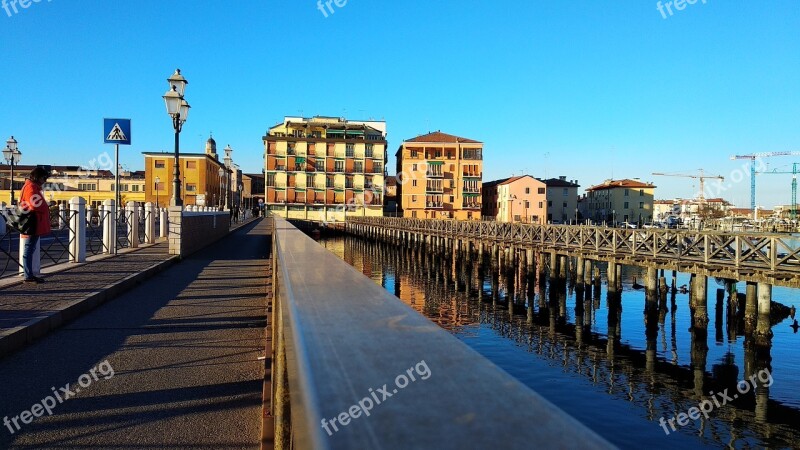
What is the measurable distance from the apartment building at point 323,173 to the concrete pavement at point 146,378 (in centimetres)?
7465

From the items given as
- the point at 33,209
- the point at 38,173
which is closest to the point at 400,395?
the point at 33,209

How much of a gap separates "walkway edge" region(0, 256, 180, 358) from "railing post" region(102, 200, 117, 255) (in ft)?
16.8

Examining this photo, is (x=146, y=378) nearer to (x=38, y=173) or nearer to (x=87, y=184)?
(x=38, y=173)

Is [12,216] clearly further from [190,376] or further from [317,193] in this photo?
[317,193]

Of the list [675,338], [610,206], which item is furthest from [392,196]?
[675,338]

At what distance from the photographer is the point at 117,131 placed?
14797 millimetres

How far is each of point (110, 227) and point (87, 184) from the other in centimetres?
8543

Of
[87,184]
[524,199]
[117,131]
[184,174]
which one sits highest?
[184,174]

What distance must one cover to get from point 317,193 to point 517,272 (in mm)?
55566

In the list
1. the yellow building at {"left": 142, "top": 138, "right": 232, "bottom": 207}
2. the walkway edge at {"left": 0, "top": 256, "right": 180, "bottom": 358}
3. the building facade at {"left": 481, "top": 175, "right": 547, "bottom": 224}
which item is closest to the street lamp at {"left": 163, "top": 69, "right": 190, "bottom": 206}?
the walkway edge at {"left": 0, "top": 256, "right": 180, "bottom": 358}

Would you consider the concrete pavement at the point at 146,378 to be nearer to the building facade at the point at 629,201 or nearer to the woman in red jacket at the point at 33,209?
the woman in red jacket at the point at 33,209

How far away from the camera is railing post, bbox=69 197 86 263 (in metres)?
12.4

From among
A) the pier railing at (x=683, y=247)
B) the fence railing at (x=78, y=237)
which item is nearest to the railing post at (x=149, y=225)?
the fence railing at (x=78, y=237)

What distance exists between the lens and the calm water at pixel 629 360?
945cm
